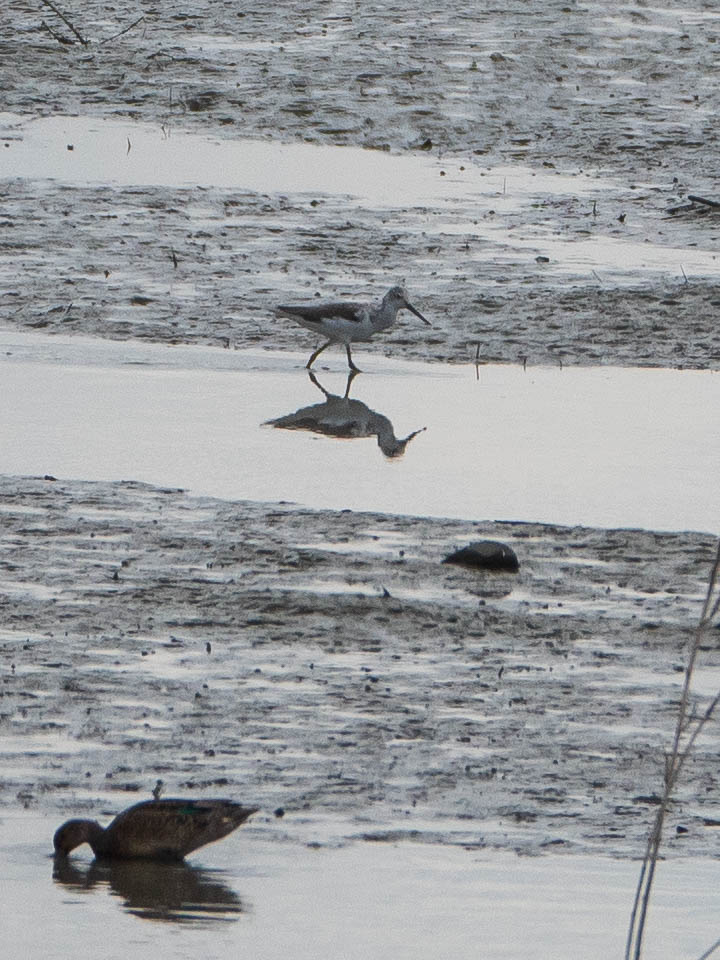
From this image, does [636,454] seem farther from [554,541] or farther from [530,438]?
[554,541]

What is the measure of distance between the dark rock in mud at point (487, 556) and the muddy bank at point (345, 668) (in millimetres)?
74

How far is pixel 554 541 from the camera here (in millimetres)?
7672

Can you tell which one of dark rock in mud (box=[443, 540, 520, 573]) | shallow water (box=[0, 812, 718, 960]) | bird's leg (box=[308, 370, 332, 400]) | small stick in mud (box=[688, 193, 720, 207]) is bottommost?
shallow water (box=[0, 812, 718, 960])

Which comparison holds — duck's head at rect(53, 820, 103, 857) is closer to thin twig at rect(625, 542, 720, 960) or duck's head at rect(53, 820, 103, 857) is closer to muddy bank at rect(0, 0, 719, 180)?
thin twig at rect(625, 542, 720, 960)

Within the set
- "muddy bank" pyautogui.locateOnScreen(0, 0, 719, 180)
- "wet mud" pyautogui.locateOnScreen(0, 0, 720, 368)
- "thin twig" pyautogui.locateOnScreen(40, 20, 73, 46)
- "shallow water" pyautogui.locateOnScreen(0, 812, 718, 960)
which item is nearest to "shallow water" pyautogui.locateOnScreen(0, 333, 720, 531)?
"wet mud" pyautogui.locateOnScreen(0, 0, 720, 368)

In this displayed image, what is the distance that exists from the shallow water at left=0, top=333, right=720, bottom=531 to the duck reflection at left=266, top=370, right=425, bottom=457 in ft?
0.07

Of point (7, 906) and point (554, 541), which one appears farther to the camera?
point (554, 541)

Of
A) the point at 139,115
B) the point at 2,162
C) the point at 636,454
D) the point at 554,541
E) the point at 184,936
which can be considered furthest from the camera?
the point at 139,115

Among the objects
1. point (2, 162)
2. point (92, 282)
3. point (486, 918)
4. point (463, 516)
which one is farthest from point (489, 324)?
point (486, 918)

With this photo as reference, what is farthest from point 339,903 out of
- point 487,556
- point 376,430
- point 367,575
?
point 376,430

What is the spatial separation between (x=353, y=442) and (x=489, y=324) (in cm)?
250

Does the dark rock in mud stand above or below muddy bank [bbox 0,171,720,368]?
below

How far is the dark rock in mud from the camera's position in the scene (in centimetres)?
727

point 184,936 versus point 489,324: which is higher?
point 489,324
